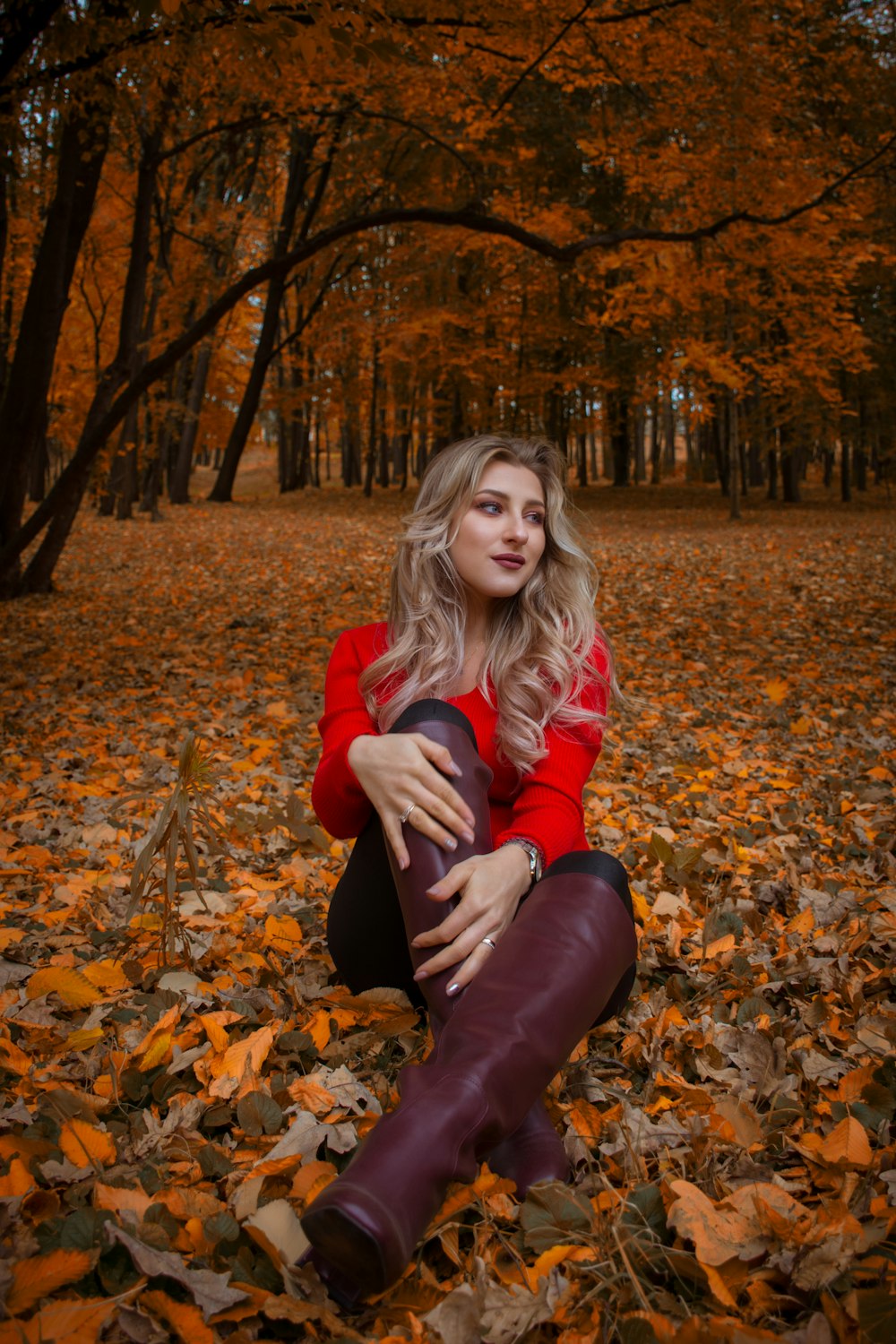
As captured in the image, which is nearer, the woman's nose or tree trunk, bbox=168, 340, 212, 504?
the woman's nose

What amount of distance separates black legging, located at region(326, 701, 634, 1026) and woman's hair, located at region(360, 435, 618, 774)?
23 centimetres

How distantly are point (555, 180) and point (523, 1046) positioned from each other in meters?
17.7

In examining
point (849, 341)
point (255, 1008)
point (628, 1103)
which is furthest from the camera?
point (849, 341)

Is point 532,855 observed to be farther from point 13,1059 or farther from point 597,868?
point 13,1059

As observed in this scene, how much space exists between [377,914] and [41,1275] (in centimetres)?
90

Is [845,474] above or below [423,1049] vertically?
above

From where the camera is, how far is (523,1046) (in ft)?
4.75

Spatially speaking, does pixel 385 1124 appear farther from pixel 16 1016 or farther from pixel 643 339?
pixel 643 339

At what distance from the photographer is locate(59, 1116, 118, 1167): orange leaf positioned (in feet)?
5.16

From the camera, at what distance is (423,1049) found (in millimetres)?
2064

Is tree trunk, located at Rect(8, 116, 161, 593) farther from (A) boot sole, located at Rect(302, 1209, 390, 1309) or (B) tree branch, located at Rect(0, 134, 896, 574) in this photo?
(A) boot sole, located at Rect(302, 1209, 390, 1309)

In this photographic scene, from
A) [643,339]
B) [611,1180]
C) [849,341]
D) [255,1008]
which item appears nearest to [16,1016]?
[255,1008]

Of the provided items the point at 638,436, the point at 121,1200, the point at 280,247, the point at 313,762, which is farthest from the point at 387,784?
the point at 638,436

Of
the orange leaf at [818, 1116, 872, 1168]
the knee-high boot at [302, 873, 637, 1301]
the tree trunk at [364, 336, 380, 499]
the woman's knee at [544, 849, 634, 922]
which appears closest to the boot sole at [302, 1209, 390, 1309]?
the knee-high boot at [302, 873, 637, 1301]
